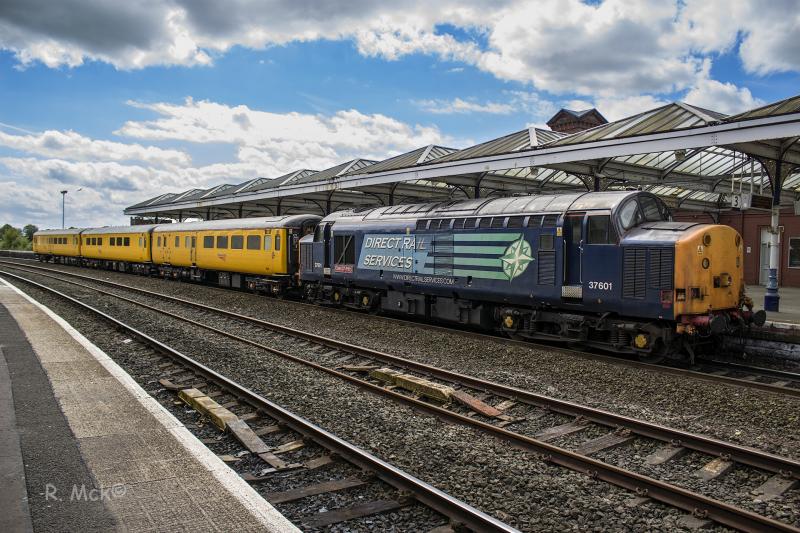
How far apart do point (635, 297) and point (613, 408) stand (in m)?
3.28

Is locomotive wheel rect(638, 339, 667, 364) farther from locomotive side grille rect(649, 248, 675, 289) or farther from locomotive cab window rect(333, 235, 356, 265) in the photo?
locomotive cab window rect(333, 235, 356, 265)

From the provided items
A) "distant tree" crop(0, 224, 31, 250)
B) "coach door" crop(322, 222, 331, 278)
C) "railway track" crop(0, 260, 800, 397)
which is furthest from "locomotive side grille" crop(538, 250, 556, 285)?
"distant tree" crop(0, 224, 31, 250)

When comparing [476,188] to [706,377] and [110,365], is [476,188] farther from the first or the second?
[110,365]

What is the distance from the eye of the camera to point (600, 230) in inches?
465

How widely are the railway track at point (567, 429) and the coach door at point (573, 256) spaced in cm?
359

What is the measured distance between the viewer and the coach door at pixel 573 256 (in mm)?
12164

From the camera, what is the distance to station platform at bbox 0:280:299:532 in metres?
4.73

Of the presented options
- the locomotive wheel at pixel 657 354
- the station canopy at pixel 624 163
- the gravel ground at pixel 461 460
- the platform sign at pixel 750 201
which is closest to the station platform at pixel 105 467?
the gravel ground at pixel 461 460

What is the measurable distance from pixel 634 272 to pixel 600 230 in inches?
43.1

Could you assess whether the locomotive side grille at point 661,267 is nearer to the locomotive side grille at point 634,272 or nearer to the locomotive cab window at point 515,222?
the locomotive side grille at point 634,272

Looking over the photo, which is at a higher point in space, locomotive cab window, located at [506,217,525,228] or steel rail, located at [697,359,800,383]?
locomotive cab window, located at [506,217,525,228]

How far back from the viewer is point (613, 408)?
28.3 ft

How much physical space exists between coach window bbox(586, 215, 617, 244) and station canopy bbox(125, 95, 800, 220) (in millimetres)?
5421

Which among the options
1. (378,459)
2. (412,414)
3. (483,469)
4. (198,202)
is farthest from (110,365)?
(198,202)
